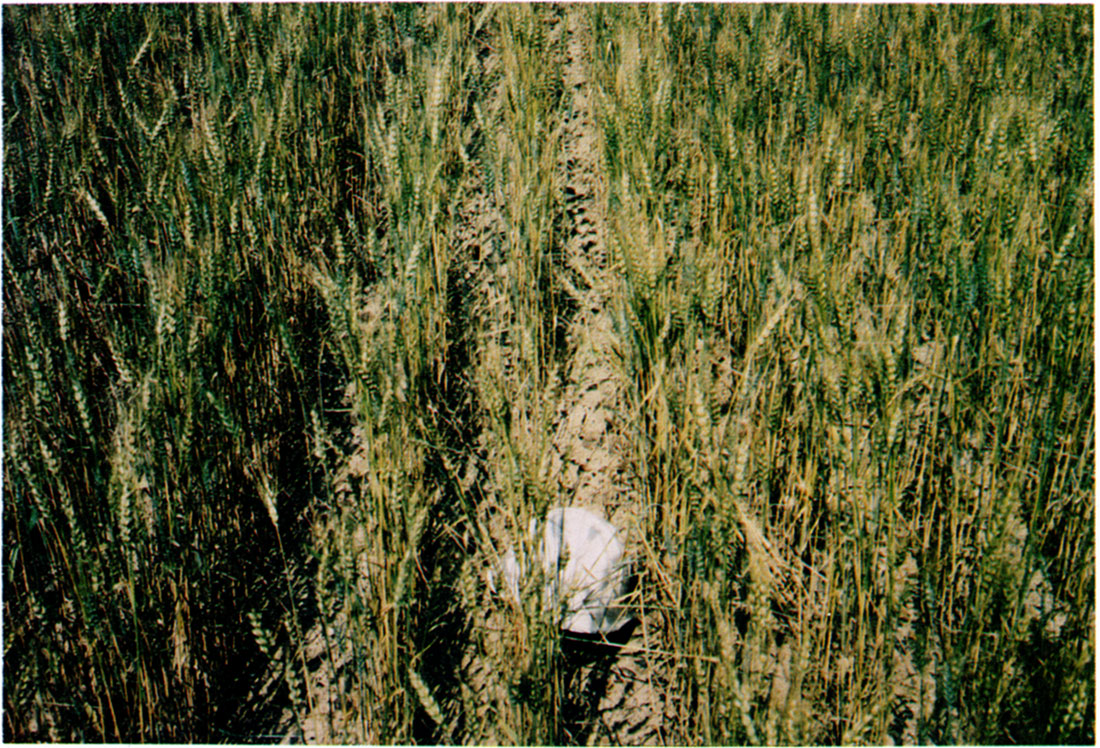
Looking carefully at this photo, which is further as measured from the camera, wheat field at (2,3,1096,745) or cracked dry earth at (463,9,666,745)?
cracked dry earth at (463,9,666,745)

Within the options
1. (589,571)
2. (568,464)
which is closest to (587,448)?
(568,464)

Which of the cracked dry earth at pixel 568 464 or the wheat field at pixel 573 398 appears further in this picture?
the cracked dry earth at pixel 568 464

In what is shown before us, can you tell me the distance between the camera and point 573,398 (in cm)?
154

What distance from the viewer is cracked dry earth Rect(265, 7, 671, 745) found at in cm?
107

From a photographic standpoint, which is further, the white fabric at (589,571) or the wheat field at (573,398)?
the white fabric at (589,571)

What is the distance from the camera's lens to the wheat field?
3.09ft

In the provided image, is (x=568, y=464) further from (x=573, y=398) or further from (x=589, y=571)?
(x=589, y=571)

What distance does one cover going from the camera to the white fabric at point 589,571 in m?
1.12

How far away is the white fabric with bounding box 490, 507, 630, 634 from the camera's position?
1120 mm

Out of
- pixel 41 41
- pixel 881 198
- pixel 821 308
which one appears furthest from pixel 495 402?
pixel 41 41

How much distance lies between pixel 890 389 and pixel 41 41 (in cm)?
233

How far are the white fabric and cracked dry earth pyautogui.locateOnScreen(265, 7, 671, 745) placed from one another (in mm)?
43

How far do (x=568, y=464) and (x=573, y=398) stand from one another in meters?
0.14

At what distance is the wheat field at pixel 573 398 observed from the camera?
942 mm
